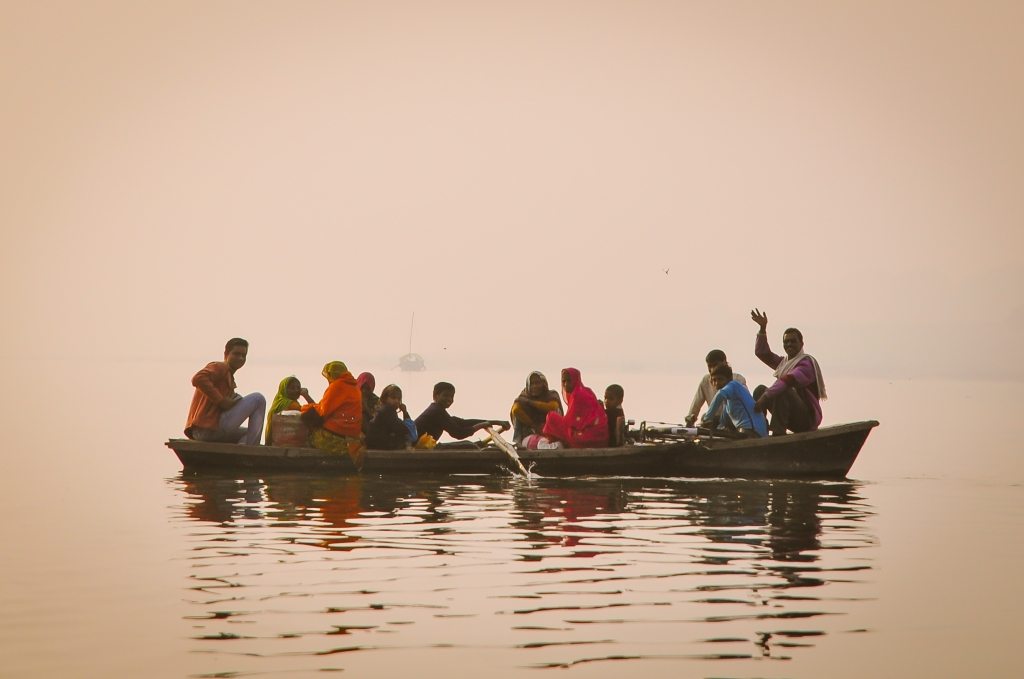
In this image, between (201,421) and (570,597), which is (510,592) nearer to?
(570,597)

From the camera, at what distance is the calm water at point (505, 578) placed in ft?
24.8

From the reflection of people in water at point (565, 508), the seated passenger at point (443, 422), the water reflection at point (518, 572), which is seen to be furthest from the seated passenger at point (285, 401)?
the reflection of people in water at point (565, 508)

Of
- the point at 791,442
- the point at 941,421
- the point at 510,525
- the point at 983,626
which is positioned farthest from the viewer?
the point at 941,421

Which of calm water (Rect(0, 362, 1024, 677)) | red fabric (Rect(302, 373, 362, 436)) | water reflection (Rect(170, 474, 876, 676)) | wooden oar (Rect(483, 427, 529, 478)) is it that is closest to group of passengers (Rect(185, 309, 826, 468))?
red fabric (Rect(302, 373, 362, 436))

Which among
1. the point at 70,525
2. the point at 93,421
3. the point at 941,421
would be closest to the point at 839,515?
the point at 70,525

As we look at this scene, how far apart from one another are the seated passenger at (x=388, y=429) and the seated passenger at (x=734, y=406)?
3.81 meters

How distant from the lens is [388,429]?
16875 millimetres

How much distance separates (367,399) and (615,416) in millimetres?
3221

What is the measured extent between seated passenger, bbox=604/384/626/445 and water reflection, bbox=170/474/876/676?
1.40 m

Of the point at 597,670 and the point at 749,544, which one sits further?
the point at 749,544

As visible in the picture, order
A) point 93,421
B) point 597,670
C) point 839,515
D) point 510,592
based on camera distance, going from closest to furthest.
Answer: point 597,670, point 510,592, point 839,515, point 93,421

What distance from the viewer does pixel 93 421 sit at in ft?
110

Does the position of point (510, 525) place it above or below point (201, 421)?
below

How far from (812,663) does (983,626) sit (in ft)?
5.84
